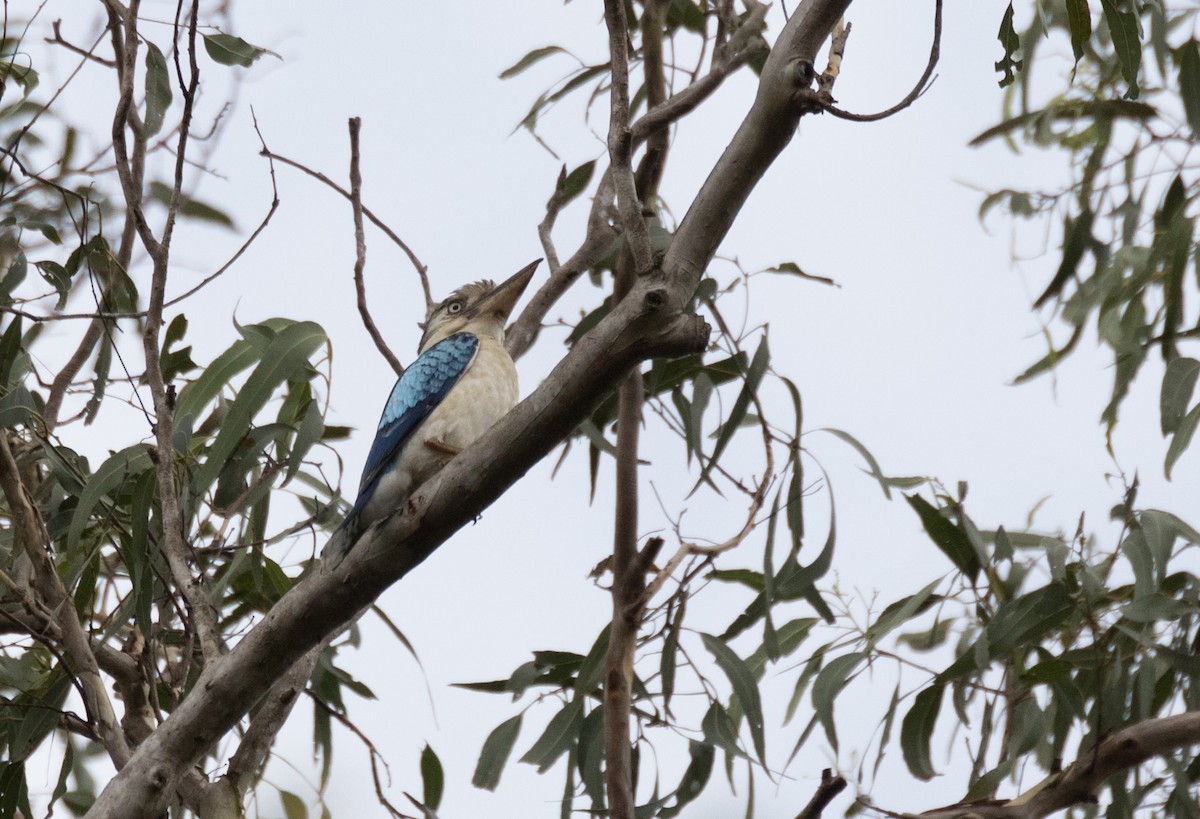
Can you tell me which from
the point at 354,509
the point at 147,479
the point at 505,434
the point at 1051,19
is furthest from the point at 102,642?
the point at 1051,19

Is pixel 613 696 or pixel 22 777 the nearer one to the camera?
pixel 613 696

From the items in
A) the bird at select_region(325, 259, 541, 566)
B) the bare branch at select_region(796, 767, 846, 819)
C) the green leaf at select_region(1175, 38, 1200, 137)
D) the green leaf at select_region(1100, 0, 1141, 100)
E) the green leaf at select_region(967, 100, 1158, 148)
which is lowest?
the bare branch at select_region(796, 767, 846, 819)

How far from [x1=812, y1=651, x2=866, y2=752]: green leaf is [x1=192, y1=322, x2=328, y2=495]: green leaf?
1488 mm

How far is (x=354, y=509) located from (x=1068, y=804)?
5.52 feet

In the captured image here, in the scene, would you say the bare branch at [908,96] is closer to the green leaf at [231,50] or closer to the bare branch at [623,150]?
the bare branch at [623,150]

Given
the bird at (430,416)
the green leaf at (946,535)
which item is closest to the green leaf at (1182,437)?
the green leaf at (946,535)

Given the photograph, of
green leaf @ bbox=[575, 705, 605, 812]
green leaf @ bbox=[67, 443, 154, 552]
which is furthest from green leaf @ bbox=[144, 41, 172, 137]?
green leaf @ bbox=[575, 705, 605, 812]

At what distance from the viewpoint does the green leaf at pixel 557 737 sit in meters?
3.32

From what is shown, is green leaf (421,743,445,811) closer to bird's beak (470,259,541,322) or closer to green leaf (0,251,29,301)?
bird's beak (470,259,541,322)

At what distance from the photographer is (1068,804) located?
2834 mm

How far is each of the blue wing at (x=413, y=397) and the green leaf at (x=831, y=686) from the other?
1166 millimetres

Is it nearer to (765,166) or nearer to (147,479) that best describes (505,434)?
(765,166)

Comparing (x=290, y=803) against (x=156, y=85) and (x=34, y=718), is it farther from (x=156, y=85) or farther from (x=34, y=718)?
(x=156, y=85)

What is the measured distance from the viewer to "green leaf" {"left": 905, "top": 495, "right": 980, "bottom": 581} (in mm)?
3223
